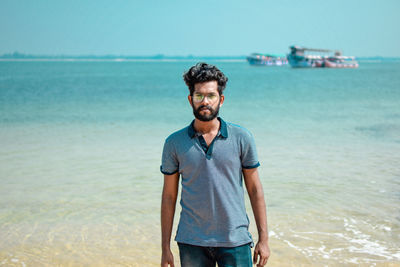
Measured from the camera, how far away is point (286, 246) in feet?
17.8

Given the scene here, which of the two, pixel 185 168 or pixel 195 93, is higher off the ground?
pixel 195 93

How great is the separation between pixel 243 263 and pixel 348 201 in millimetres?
5202

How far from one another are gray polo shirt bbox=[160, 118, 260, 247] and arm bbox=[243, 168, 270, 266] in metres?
0.12

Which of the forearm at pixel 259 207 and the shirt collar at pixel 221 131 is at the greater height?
the shirt collar at pixel 221 131

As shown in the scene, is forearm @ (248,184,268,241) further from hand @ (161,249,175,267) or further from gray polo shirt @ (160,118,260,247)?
hand @ (161,249,175,267)

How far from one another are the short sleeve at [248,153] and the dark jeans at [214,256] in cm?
47

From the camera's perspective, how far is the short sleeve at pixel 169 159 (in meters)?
2.58

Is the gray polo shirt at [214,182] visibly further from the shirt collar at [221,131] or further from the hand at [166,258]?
the hand at [166,258]

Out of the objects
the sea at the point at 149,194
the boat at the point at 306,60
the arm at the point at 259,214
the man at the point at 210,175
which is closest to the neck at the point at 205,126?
the man at the point at 210,175

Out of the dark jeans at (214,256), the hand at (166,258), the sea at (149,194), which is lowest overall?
the sea at (149,194)

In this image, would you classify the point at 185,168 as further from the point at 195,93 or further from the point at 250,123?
the point at 250,123

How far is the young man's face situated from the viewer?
2.58 metres

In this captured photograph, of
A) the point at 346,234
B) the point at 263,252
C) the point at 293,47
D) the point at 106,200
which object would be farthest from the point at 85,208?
the point at 293,47

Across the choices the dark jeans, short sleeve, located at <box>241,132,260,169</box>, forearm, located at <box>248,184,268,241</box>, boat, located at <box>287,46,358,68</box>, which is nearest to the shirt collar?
short sleeve, located at <box>241,132,260,169</box>
